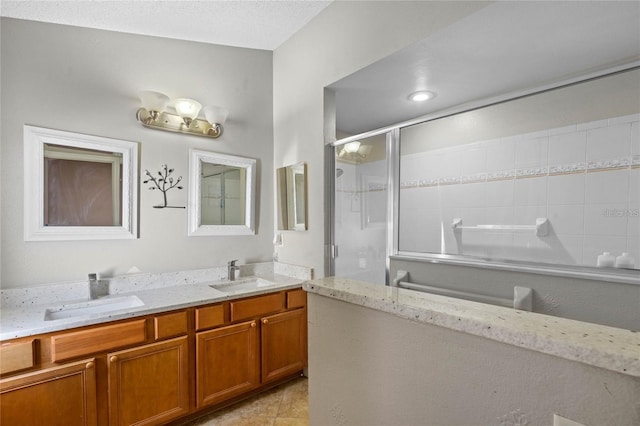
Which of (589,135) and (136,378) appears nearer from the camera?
(136,378)

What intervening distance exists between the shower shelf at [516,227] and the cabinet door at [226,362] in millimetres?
1695

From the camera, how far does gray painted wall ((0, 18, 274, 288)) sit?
1.70 meters

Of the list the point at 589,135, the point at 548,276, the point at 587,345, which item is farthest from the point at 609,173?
the point at 587,345

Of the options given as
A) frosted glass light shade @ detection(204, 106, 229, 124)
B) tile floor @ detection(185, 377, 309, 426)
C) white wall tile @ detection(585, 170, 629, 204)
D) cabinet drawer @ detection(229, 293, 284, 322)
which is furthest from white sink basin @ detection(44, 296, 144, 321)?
white wall tile @ detection(585, 170, 629, 204)

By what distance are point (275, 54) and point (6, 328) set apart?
264 centimetres

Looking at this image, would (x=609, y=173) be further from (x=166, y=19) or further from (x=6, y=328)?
(x=6, y=328)

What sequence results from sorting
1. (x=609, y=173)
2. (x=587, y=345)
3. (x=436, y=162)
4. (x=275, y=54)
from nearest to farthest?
1. (x=587, y=345)
2. (x=609, y=173)
3. (x=436, y=162)
4. (x=275, y=54)

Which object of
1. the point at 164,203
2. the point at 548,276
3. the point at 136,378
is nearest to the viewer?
the point at 548,276

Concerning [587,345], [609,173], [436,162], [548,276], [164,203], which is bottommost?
→ [548,276]

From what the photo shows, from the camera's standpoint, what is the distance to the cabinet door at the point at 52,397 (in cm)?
131

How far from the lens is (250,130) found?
263 centimetres

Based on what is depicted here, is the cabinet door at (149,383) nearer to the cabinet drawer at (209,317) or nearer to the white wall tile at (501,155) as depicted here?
the cabinet drawer at (209,317)

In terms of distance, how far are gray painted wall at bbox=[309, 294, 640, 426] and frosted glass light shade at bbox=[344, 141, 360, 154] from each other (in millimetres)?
1537

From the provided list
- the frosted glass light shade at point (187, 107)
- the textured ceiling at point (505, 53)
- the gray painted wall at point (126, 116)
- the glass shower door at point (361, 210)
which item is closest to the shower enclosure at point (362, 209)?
the glass shower door at point (361, 210)
